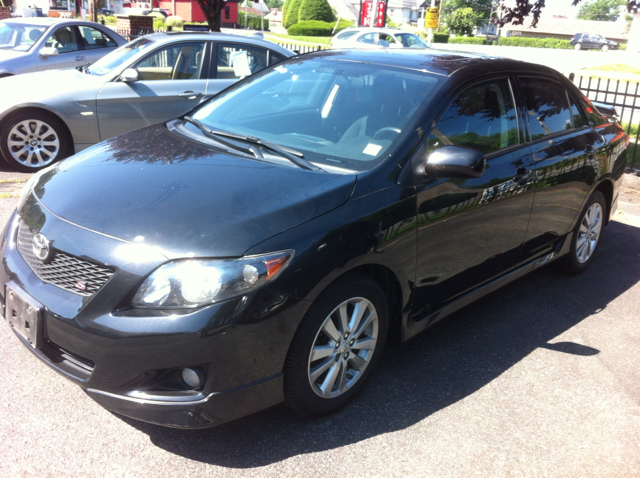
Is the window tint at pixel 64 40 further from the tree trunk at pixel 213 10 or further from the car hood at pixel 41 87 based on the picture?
the tree trunk at pixel 213 10

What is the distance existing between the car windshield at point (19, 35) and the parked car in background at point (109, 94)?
3279mm

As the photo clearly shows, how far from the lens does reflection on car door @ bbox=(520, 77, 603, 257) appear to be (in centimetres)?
420

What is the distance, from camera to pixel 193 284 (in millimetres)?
2477

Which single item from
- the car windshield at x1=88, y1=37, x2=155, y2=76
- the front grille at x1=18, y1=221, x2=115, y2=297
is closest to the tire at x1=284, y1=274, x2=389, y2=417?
the front grille at x1=18, y1=221, x2=115, y2=297

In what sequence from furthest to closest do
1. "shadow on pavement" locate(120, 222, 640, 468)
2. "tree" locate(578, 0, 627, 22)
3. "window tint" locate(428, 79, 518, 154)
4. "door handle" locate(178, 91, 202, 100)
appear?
"tree" locate(578, 0, 627, 22) < "door handle" locate(178, 91, 202, 100) < "window tint" locate(428, 79, 518, 154) < "shadow on pavement" locate(120, 222, 640, 468)

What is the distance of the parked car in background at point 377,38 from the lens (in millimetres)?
18844

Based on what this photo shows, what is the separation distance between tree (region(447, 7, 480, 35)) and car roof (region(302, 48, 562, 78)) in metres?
63.9

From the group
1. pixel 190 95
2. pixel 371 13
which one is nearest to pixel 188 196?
pixel 190 95

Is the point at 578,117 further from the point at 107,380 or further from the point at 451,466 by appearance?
the point at 107,380

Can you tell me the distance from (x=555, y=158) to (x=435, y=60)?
112cm

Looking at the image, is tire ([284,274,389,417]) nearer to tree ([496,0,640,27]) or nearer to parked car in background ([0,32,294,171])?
parked car in background ([0,32,294,171])

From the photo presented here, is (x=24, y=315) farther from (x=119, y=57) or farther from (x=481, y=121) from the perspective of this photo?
(x=119, y=57)

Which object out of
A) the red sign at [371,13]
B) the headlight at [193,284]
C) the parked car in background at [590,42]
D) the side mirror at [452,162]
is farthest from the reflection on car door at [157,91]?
the parked car in background at [590,42]

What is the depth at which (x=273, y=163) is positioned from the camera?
320 centimetres
